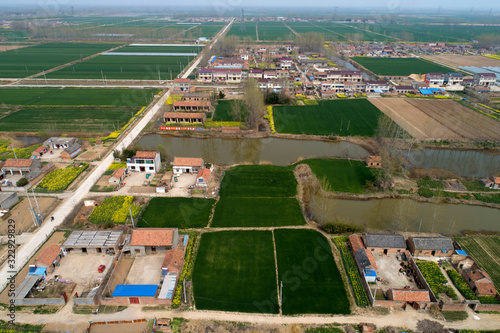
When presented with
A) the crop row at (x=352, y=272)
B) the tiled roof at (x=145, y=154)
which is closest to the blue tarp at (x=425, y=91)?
the crop row at (x=352, y=272)

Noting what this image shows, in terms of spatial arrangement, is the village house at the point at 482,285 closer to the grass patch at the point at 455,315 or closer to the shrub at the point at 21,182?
the grass patch at the point at 455,315

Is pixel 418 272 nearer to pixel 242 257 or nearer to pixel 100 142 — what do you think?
pixel 242 257

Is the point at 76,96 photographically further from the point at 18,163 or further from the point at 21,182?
the point at 21,182

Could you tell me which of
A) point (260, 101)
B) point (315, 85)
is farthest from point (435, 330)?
point (315, 85)

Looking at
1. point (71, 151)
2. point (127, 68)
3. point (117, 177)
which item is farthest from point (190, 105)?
point (127, 68)

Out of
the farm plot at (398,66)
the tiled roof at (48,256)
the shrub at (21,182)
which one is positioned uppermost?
the farm plot at (398,66)

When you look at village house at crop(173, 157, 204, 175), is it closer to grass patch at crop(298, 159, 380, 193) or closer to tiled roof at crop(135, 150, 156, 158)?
tiled roof at crop(135, 150, 156, 158)
